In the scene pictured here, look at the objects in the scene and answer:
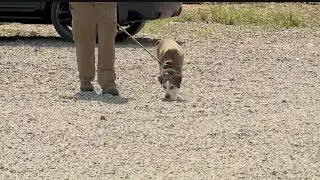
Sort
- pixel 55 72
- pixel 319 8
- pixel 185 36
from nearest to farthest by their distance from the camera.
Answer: pixel 55 72, pixel 185 36, pixel 319 8

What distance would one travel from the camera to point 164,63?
7199mm

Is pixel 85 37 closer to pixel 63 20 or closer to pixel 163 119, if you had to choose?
pixel 163 119

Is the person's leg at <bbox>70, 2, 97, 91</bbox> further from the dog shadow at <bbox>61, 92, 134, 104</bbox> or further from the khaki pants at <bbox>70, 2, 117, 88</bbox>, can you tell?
the dog shadow at <bbox>61, 92, 134, 104</bbox>

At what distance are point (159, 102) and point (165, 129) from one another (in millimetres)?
1307

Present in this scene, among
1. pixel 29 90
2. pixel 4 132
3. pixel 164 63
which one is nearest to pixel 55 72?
pixel 29 90

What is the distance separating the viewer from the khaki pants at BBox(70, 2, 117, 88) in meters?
7.19

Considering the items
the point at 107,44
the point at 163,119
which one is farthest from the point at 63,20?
the point at 163,119

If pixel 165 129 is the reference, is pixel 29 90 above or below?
below

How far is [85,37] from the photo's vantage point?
7379 mm

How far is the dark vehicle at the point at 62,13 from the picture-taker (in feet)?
37.2

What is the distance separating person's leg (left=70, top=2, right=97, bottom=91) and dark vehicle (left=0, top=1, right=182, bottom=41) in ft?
12.1

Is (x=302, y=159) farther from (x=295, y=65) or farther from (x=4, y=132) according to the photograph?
(x=295, y=65)

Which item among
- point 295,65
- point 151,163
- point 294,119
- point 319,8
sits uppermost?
point 151,163

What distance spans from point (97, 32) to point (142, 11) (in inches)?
163
